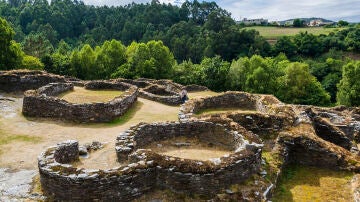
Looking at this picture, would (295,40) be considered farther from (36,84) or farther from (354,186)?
(354,186)

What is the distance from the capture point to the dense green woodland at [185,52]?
61625 mm

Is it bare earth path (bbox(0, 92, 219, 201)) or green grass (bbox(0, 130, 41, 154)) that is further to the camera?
green grass (bbox(0, 130, 41, 154))

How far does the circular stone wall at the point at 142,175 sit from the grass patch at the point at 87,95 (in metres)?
11.5

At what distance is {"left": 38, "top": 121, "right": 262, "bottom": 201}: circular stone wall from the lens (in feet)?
40.8

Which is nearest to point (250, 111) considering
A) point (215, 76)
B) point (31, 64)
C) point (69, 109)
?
point (69, 109)

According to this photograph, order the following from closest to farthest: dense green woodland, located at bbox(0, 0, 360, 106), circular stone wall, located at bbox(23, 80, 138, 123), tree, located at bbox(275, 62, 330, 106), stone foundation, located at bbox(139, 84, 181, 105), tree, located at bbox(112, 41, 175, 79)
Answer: circular stone wall, located at bbox(23, 80, 138, 123)
stone foundation, located at bbox(139, 84, 181, 105)
tree, located at bbox(112, 41, 175, 79)
dense green woodland, located at bbox(0, 0, 360, 106)
tree, located at bbox(275, 62, 330, 106)

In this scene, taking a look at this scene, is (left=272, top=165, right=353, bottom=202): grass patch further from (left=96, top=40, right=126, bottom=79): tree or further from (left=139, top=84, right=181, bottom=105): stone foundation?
(left=96, top=40, right=126, bottom=79): tree

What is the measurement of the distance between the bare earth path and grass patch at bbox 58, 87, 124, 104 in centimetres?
262

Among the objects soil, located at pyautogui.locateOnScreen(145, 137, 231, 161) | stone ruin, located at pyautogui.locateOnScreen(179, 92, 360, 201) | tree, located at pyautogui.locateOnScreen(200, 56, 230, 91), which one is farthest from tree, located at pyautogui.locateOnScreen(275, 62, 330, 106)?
soil, located at pyautogui.locateOnScreen(145, 137, 231, 161)

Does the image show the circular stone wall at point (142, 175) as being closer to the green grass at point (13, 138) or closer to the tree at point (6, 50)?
the green grass at point (13, 138)

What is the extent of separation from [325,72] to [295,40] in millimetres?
31126

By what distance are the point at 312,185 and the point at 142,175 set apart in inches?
294

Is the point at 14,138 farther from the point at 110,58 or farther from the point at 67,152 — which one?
the point at 110,58

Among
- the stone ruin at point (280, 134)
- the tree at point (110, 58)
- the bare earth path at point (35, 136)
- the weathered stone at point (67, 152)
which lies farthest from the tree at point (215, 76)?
the weathered stone at point (67, 152)
